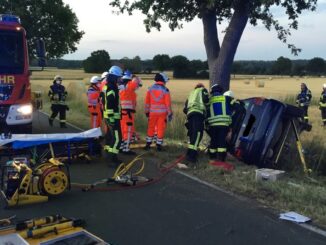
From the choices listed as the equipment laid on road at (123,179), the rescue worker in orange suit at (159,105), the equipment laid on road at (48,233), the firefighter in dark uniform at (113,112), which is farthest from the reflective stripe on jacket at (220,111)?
the equipment laid on road at (48,233)

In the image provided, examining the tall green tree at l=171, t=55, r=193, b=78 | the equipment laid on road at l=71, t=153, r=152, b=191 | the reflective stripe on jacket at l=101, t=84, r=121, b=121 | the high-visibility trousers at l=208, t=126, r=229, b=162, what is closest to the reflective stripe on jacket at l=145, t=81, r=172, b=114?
the high-visibility trousers at l=208, t=126, r=229, b=162

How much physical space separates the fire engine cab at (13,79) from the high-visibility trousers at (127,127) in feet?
6.89

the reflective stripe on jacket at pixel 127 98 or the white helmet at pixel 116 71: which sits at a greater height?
the white helmet at pixel 116 71

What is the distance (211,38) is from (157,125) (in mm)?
3839

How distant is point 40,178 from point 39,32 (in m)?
25.5

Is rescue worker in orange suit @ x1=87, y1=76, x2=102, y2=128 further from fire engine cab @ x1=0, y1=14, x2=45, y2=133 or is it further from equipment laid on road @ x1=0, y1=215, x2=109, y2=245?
equipment laid on road @ x1=0, y1=215, x2=109, y2=245

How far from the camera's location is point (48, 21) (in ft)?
101

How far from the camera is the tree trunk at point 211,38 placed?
1315 centimetres

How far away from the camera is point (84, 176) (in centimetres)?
809

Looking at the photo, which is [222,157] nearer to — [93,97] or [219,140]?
[219,140]

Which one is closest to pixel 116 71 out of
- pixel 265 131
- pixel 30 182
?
pixel 265 131

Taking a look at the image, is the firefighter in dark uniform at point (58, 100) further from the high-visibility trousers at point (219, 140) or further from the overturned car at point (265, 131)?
the overturned car at point (265, 131)

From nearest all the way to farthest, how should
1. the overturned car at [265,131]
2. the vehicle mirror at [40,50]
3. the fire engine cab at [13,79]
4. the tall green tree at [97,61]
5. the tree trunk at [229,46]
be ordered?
the overturned car at [265,131] < the fire engine cab at [13,79] < the vehicle mirror at [40,50] < the tree trunk at [229,46] < the tall green tree at [97,61]

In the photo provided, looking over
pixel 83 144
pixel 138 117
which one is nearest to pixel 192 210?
pixel 83 144
